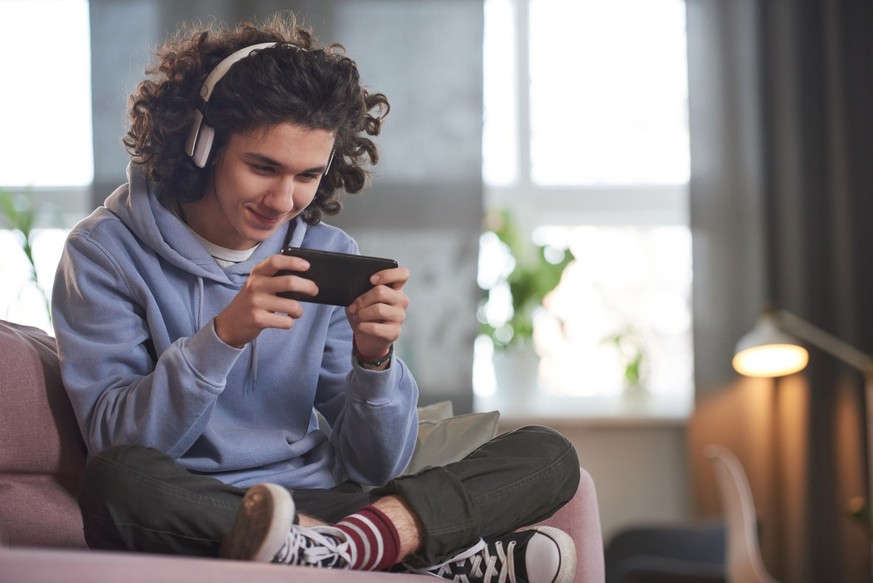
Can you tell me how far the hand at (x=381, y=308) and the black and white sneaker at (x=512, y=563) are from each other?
1.01ft

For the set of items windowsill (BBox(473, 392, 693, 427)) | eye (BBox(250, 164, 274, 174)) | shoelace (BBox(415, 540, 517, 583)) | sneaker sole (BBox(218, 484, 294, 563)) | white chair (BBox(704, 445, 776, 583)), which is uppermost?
eye (BBox(250, 164, 274, 174))

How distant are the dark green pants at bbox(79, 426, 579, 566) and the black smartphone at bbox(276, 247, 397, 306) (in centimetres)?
26

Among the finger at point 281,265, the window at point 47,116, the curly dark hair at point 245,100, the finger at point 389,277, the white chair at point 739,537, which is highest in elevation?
the window at point 47,116

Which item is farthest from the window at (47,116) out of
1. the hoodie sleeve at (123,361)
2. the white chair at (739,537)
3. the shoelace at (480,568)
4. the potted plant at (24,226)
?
the shoelace at (480,568)

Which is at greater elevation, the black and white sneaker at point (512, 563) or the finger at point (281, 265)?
the finger at point (281, 265)

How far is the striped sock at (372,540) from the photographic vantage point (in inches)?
46.6

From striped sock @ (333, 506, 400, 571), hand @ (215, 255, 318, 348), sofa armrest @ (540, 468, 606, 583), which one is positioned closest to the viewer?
striped sock @ (333, 506, 400, 571)

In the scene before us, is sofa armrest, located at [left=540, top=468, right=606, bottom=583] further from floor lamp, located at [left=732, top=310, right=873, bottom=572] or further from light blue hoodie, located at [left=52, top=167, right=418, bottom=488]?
floor lamp, located at [left=732, top=310, right=873, bottom=572]

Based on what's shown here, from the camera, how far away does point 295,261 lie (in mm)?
1304

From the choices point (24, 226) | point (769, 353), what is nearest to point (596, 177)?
point (769, 353)

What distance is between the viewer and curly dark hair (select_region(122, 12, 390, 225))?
146cm

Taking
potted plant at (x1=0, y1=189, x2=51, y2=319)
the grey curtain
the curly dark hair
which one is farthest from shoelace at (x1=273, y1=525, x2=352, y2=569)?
the grey curtain

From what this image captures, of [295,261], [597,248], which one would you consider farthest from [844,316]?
[295,261]

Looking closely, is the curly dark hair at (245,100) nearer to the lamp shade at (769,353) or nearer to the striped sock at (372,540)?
the striped sock at (372,540)
